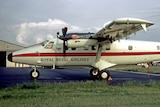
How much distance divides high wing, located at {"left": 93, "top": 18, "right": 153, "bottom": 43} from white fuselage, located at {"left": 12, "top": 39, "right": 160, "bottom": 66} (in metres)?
1.41

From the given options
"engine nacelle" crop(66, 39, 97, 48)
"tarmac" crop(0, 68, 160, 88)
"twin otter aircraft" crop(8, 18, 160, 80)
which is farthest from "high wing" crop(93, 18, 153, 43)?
"tarmac" crop(0, 68, 160, 88)

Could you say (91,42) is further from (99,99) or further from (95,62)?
(99,99)

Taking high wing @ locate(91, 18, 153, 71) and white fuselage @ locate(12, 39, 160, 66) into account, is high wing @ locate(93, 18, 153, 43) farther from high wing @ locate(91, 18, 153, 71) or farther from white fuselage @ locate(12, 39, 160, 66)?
white fuselage @ locate(12, 39, 160, 66)

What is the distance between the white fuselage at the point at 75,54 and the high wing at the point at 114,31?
0.43 meters

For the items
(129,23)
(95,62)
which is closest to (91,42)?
(95,62)

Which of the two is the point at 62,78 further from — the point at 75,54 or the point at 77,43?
the point at 77,43

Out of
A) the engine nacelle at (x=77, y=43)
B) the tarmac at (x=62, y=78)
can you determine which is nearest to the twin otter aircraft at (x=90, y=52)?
the engine nacelle at (x=77, y=43)

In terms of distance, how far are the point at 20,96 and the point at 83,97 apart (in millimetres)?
2538

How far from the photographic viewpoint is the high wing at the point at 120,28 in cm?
1752

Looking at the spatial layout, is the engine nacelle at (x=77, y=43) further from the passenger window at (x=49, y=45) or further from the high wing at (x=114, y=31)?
the passenger window at (x=49, y=45)

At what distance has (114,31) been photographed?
20.3 metres

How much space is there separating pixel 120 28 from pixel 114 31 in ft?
2.13

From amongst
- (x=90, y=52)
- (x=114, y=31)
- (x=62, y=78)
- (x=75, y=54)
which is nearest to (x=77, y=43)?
(x=75, y=54)

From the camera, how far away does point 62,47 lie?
2236 centimetres
